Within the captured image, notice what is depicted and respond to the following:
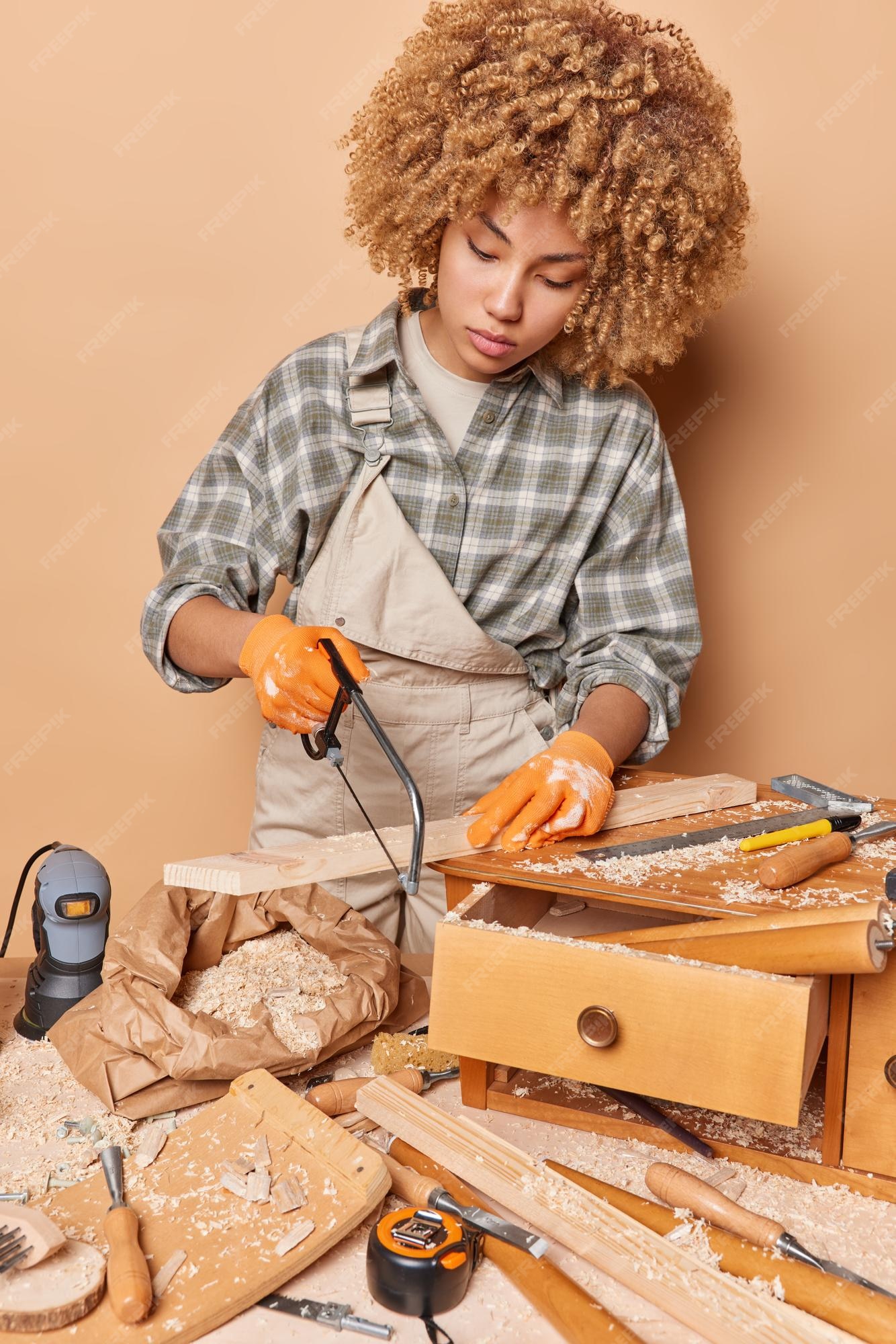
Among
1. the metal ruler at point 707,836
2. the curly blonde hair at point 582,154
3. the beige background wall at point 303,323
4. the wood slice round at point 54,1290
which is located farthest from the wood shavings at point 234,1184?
the beige background wall at point 303,323

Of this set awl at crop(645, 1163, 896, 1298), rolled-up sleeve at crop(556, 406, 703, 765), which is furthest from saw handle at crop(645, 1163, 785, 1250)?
rolled-up sleeve at crop(556, 406, 703, 765)

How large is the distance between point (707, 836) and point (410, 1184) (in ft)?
1.62

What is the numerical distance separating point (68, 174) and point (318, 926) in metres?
1.41

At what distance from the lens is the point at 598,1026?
3.19 feet

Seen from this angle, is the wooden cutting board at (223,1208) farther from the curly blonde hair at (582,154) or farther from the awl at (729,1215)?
the curly blonde hair at (582,154)

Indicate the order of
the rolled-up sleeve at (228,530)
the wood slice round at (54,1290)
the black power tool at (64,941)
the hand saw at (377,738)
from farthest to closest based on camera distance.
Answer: the rolled-up sleeve at (228,530) < the black power tool at (64,941) < the hand saw at (377,738) < the wood slice round at (54,1290)

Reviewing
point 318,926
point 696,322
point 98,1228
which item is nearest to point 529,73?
point 696,322

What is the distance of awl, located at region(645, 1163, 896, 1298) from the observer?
0.88 metres

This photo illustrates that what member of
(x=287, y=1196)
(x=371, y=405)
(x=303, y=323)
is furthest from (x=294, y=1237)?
(x=303, y=323)

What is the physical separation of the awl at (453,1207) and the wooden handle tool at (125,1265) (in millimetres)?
214

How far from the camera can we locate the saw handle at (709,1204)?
0.90 metres

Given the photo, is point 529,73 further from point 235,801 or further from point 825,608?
point 235,801

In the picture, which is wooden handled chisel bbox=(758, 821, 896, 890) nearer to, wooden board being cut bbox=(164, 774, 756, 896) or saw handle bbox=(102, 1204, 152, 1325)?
wooden board being cut bbox=(164, 774, 756, 896)

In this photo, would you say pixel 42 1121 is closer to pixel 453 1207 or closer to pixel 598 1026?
pixel 453 1207
